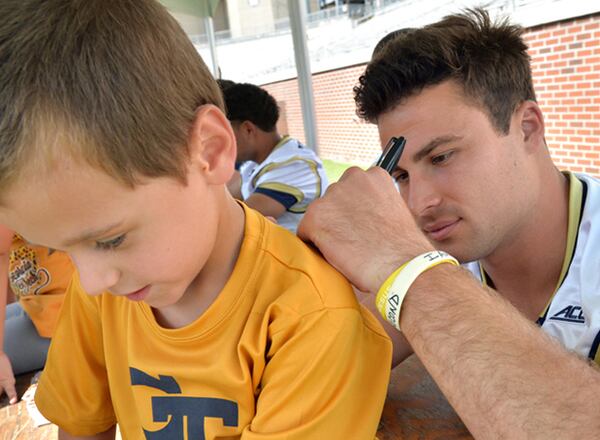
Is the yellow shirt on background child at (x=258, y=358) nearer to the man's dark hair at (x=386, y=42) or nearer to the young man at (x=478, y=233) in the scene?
the young man at (x=478, y=233)

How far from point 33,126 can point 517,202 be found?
1.14 m

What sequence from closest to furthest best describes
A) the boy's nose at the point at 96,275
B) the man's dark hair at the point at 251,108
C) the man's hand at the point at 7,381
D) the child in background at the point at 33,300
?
the boy's nose at the point at 96,275 → the man's hand at the point at 7,381 → the child in background at the point at 33,300 → the man's dark hair at the point at 251,108

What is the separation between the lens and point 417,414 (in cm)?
108

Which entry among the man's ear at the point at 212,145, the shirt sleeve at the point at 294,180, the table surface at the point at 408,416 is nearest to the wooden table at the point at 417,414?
the table surface at the point at 408,416

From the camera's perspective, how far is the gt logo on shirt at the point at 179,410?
80 centimetres

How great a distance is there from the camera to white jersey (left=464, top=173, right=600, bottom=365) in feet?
3.35

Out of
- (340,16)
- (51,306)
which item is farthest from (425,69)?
(340,16)

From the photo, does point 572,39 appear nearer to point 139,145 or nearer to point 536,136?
point 536,136

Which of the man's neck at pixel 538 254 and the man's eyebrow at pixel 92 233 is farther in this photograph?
the man's neck at pixel 538 254

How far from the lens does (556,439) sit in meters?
0.63

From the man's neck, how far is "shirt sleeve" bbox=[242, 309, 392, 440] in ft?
2.27

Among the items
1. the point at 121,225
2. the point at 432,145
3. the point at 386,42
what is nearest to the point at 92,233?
the point at 121,225

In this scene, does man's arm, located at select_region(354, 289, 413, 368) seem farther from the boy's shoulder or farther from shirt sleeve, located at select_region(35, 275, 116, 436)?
shirt sleeve, located at select_region(35, 275, 116, 436)

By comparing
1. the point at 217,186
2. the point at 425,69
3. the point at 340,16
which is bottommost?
the point at 217,186
